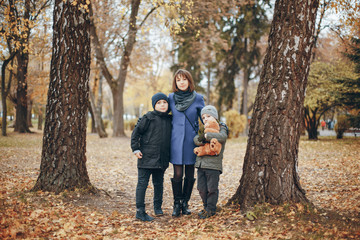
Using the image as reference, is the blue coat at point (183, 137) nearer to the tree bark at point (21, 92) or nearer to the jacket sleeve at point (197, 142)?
the jacket sleeve at point (197, 142)

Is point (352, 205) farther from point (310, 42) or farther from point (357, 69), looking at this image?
point (357, 69)

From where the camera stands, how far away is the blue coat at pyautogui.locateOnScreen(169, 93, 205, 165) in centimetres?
404

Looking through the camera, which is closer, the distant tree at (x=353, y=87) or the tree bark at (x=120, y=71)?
the distant tree at (x=353, y=87)

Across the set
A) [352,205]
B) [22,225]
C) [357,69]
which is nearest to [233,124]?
[357,69]

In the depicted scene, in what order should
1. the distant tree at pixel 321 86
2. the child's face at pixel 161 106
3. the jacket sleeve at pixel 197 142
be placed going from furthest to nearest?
the distant tree at pixel 321 86, the child's face at pixel 161 106, the jacket sleeve at pixel 197 142

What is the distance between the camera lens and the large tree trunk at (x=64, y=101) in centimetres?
468

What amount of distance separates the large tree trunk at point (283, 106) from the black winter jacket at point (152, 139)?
4.14ft

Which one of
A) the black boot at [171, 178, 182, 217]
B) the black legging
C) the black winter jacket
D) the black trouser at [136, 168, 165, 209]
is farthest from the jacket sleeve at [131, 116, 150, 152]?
the black boot at [171, 178, 182, 217]

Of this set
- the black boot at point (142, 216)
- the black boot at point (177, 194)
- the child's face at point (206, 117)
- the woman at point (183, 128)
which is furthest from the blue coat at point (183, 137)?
the black boot at point (142, 216)

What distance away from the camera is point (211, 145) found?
378 centimetres

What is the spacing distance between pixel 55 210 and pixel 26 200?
59 cm

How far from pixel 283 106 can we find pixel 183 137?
1416 millimetres

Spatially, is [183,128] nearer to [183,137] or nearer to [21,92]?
[183,137]

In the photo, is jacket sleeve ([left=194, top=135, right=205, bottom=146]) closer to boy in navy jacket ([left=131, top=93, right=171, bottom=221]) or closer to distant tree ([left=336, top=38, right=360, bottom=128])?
boy in navy jacket ([left=131, top=93, right=171, bottom=221])
